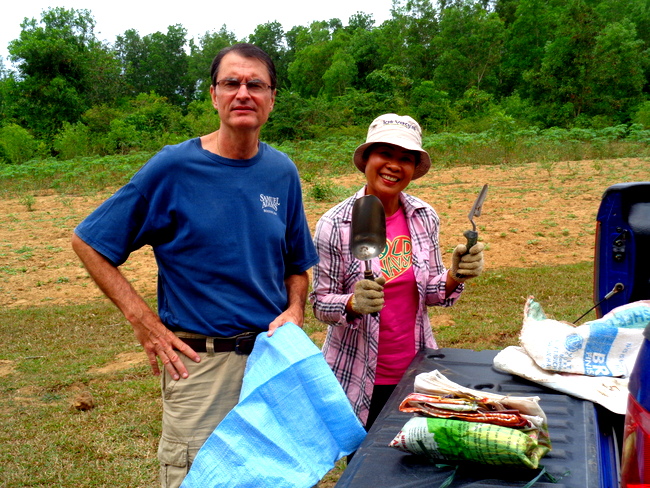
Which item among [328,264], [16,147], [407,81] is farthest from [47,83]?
[328,264]

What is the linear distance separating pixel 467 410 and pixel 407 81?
3563cm

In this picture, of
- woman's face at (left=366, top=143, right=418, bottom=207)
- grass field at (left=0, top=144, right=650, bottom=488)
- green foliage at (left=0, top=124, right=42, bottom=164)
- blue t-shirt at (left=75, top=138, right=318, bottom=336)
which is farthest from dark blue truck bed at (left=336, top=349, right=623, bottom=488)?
green foliage at (left=0, top=124, right=42, bottom=164)

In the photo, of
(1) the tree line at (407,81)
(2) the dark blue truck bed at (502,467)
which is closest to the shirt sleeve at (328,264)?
(2) the dark blue truck bed at (502,467)

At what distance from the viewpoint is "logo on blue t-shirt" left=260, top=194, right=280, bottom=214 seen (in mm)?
2045

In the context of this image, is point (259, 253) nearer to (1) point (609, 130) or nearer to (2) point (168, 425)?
(2) point (168, 425)

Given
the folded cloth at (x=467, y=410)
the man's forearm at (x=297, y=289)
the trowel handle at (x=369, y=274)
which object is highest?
the trowel handle at (x=369, y=274)

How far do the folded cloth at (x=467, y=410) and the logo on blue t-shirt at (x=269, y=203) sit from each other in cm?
75

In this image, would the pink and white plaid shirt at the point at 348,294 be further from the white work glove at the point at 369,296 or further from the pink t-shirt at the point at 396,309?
the white work glove at the point at 369,296

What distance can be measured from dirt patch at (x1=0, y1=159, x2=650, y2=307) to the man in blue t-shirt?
5.74 meters

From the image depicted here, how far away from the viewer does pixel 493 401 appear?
1.62 meters

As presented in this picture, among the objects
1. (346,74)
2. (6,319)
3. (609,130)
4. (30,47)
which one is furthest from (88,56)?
(6,319)

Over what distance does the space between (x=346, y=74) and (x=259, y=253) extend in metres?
39.2

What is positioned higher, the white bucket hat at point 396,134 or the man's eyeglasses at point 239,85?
the man's eyeglasses at point 239,85

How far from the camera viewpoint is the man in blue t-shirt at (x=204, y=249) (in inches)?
→ 77.0
